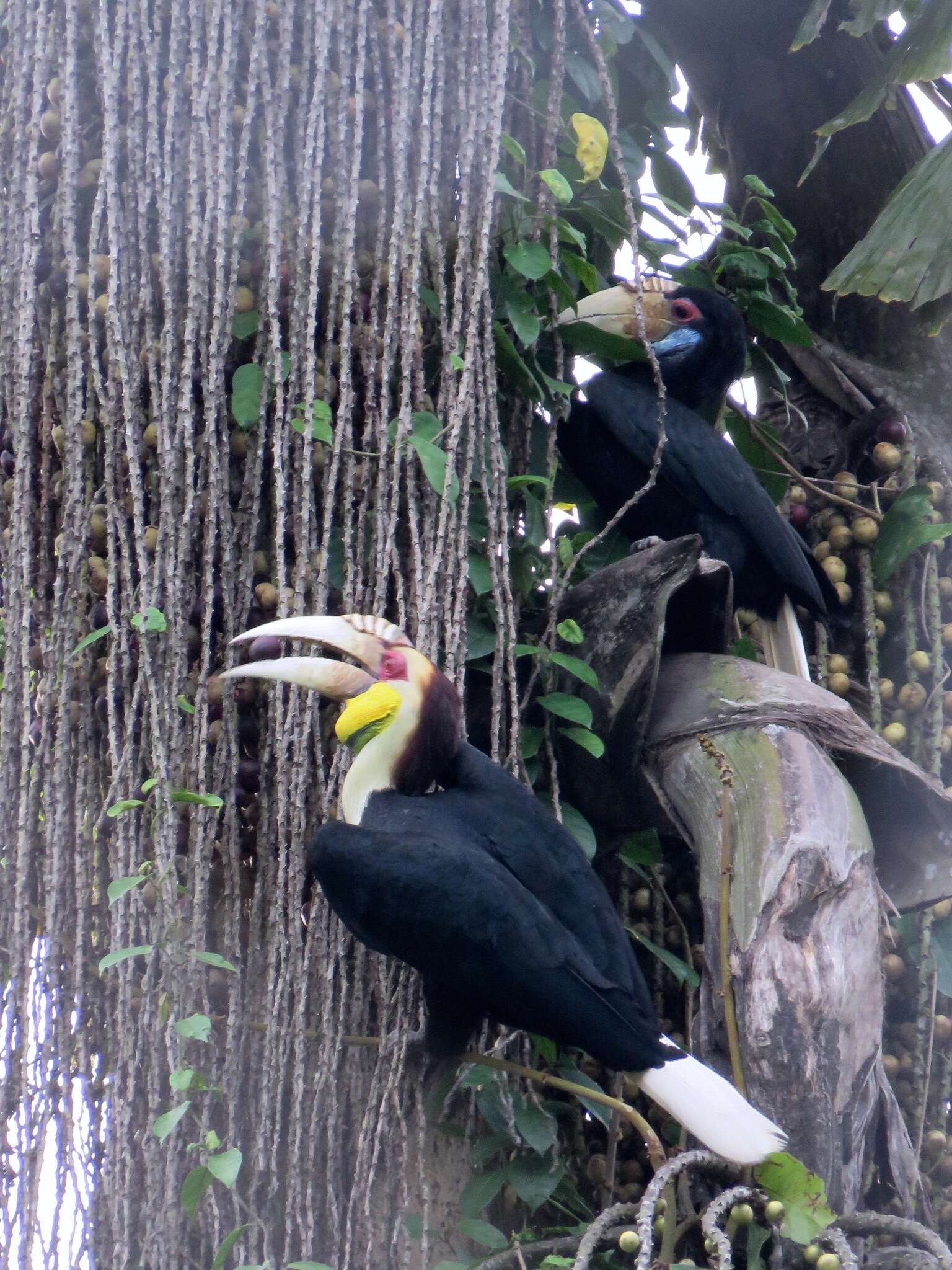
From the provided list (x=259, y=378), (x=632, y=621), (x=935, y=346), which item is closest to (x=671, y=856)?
(x=632, y=621)

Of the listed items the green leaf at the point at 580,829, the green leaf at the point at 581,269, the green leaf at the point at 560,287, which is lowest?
the green leaf at the point at 580,829

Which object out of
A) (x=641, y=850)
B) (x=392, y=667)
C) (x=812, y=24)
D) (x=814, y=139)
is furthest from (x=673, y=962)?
(x=814, y=139)

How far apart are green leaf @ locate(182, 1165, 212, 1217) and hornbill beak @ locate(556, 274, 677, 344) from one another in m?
1.58

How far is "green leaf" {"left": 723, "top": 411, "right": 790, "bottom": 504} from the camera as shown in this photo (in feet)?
10.8

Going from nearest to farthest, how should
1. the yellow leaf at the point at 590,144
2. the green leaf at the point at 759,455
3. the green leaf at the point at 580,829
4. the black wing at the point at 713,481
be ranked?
1. the green leaf at the point at 580,829
2. the yellow leaf at the point at 590,144
3. the black wing at the point at 713,481
4. the green leaf at the point at 759,455

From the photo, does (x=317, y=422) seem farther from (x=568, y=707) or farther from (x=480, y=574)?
(x=568, y=707)

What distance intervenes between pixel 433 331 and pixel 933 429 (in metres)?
1.47

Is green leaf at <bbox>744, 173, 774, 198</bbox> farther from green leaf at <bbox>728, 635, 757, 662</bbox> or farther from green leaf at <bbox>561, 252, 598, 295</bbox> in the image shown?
green leaf at <bbox>728, 635, 757, 662</bbox>

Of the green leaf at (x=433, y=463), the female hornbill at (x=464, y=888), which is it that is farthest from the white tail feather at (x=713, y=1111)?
the green leaf at (x=433, y=463)

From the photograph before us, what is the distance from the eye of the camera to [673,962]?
100 inches

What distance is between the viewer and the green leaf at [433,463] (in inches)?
85.7

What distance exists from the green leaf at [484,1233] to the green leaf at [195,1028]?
505 mm

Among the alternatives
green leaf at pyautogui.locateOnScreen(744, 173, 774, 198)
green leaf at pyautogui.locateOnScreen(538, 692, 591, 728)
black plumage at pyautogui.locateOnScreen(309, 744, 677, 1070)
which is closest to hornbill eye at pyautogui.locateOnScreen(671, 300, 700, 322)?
green leaf at pyautogui.locateOnScreen(744, 173, 774, 198)

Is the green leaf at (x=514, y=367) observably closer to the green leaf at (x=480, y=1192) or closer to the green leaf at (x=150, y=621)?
the green leaf at (x=150, y=621)
